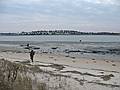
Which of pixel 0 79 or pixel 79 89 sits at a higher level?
pixel 0 79

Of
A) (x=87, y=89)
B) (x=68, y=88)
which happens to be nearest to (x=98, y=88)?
(x=87, y=89)

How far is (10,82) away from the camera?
8.05 m

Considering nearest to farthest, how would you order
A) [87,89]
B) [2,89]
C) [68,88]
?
[2,89]
[68,88]
[87,89]

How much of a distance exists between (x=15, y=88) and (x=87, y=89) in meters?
5.36

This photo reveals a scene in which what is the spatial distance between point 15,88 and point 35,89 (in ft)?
3.99

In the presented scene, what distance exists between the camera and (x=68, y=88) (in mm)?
11508

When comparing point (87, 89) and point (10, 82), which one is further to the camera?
point (87, 89)

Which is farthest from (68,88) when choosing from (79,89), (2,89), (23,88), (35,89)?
(2,89)

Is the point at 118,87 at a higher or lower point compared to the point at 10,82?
lower

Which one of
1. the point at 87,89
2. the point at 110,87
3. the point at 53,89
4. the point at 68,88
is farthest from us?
the point at 110,87

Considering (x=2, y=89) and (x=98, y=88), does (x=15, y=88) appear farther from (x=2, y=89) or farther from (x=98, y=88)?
(x=98, y=88)

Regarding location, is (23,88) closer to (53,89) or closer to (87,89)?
(53,89)

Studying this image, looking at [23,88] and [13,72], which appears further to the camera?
[13,72]

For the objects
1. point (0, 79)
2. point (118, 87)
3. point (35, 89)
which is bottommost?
point (118, 87)
